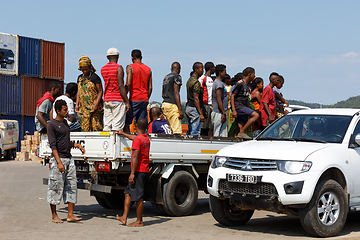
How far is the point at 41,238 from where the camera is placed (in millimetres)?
6375

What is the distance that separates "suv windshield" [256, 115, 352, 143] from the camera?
7160mm

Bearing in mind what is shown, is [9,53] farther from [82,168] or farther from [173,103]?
[82,168]

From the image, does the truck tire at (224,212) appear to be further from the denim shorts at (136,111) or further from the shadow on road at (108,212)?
the denim shorts at (136,111)

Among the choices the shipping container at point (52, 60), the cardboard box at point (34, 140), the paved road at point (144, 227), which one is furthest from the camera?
the shipping container at point (52, 60)

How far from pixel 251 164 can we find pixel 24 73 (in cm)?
3300

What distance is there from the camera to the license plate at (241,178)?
6.42 meters

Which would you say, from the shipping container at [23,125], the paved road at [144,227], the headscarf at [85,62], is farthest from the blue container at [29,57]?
the headscarf at [85,62]

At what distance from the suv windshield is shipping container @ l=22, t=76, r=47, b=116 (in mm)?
31222

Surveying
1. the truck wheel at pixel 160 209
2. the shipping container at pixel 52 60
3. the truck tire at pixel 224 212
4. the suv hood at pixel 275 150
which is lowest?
the truck wheel at pixel 160 209

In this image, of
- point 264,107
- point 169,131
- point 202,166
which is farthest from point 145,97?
point 264,107

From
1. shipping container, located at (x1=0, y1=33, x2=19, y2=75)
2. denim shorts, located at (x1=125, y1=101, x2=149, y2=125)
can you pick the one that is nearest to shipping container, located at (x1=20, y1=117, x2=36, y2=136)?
shipping container, located at (x1=0, y1=33, x2=19, y2=75)

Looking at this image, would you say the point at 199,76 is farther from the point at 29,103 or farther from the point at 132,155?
the point at 29,103

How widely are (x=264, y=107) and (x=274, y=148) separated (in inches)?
160

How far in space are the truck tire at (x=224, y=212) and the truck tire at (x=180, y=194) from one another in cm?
120
